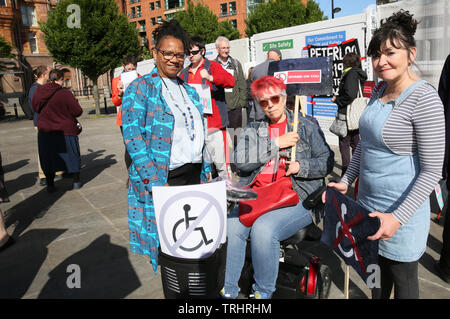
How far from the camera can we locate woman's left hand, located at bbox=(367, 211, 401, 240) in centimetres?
172

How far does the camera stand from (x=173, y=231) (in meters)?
1.82

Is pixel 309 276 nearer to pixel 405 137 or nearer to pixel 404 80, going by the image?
pixel 405 137

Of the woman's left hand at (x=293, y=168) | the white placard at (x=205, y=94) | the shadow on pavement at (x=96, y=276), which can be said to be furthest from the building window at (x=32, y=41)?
the woman's left hand at (x=293, y=168)

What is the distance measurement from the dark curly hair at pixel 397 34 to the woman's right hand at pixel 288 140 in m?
0.84

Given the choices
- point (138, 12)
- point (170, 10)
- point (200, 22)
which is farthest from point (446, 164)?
point (138, 12)

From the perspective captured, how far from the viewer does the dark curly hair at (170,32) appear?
7.76 ft

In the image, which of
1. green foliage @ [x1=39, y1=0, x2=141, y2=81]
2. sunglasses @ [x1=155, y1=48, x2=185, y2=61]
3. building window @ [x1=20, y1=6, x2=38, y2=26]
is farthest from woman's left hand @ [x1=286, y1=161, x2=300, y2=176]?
building window @ [x1=20, y1=6, x2=38, y2=26]

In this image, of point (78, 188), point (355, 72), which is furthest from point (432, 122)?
point (78, 188)

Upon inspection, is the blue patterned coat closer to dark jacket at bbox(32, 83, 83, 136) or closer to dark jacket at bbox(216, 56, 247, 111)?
dark jacket at bbox(216, 56, 247, 111)

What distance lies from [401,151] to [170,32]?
1592 mm

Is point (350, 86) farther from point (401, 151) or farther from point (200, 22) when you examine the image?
point (200, 22)

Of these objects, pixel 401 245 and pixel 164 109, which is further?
pixel 164 109

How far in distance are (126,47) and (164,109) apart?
22206 millimetres

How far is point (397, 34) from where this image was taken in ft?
5.80
